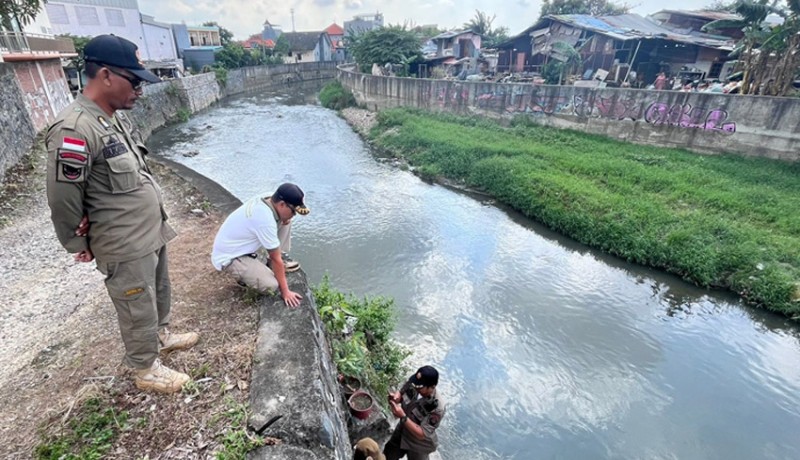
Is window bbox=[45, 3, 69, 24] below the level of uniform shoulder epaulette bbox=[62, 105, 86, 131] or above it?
above

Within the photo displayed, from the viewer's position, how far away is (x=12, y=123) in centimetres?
843

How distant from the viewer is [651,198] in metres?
9.77

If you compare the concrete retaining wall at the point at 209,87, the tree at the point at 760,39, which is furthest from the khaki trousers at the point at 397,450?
the concrete retaining wall at the point at 209,87

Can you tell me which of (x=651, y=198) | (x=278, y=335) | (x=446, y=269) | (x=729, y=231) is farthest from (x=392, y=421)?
(x=651, y=198)

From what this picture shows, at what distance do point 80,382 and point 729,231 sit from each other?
10511mm

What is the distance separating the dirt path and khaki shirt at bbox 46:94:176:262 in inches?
40.0

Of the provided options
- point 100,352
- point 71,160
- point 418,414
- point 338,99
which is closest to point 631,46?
point 338,99

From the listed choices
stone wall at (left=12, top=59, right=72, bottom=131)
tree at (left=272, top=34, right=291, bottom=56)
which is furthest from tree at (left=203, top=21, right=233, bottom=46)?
stone wall at (left=12, top=59, right=72, bottom=131)

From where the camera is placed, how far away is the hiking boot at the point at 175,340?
2.90 m

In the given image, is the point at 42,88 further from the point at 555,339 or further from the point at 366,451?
the point at 555,339

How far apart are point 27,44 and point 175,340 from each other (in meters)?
15.4

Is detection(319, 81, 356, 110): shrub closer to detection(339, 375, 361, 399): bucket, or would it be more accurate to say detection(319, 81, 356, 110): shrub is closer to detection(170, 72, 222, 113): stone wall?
detection(170, 72, 222, 113): stone wall

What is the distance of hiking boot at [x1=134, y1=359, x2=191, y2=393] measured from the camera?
2.54 meters

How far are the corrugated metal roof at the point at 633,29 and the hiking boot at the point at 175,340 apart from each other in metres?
21.0
